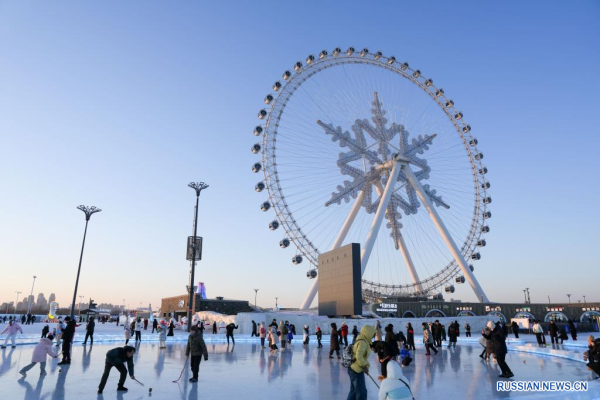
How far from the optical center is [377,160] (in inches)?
1780

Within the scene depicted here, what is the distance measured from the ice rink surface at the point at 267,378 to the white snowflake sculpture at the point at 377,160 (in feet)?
96.7

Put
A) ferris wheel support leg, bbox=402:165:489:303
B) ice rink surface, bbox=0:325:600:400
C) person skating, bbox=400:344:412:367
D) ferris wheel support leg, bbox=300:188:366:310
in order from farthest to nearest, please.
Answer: ferris wheel support leg, bbox=402:165:489:303, ferris wheel support leg, bbox=300:188:366:310, ice rink surface, bbox=0:325:600:400, person skating, bbox=400:344:412:367

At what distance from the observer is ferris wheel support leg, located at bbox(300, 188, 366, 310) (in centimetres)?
3984

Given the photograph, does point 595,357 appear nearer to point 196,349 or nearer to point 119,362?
point 196,349

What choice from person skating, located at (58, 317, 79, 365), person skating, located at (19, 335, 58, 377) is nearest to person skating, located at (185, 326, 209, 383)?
person skating, located at (19, 335, 58, 377)

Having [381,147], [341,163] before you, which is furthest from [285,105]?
[381,147]

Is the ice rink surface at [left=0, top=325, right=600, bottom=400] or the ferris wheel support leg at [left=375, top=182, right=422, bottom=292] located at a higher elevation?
the ferris wheel support leg at [left=375, top=182, right=422, bottom=292]

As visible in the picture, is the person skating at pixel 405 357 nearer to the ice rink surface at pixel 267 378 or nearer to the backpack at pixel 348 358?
the ice rink surface at pixel 267 378

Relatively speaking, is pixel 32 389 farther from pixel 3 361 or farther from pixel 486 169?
pixel 486 169

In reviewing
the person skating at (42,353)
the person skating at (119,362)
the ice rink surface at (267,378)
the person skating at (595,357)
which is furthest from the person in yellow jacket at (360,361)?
the person skating at (42,353)

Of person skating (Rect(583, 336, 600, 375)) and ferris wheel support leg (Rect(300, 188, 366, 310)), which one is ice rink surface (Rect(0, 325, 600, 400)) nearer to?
person skating (Rect(583, 336, 600, 375))

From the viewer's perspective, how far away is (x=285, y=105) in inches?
A: 1610

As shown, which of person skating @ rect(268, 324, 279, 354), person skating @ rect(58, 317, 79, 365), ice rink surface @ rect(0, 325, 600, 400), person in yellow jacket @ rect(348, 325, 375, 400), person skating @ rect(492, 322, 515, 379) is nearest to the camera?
person in yellow jacket @ rect(348, 325, 375, 400)

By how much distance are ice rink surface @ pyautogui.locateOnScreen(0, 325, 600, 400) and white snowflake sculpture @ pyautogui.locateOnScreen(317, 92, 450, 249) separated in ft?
96.7
